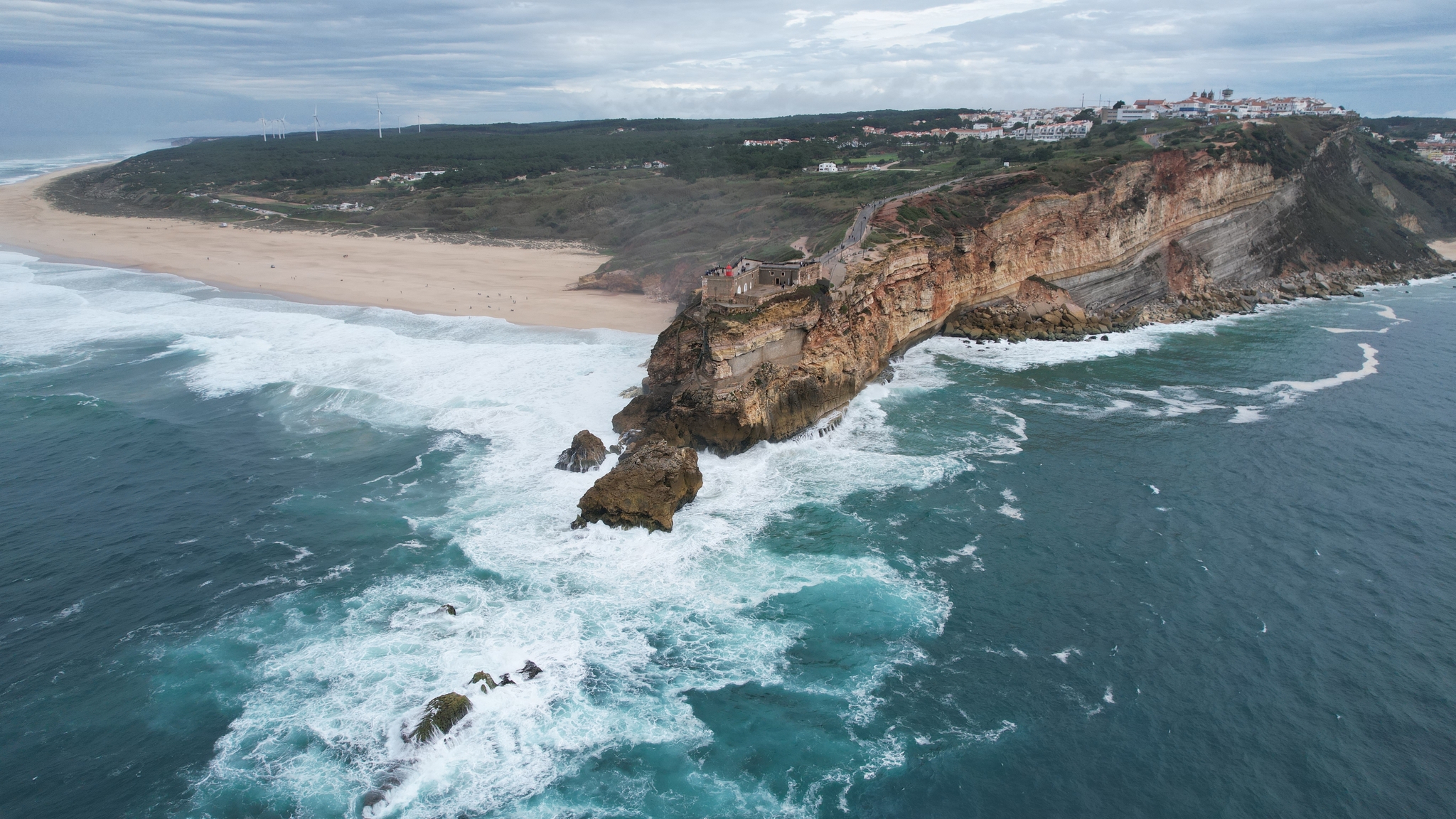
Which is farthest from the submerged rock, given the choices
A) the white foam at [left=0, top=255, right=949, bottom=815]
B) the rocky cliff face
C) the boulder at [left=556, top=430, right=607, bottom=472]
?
the rocky cliff face

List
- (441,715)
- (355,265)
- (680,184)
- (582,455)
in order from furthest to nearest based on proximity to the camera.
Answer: (680,184) → (355,265) → (582,455) → (441,715)

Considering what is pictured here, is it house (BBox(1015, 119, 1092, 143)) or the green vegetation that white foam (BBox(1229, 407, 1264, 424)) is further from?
house (BBox(1015, 119, 1092, 143))

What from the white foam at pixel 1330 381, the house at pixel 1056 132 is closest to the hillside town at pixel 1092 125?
the house at pixel 1056 132

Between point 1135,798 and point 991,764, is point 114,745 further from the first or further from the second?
point 1135,798

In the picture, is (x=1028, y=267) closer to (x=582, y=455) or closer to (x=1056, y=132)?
(x=582, y=455)

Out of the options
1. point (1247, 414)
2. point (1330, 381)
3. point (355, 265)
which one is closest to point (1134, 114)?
point (1330, 381)

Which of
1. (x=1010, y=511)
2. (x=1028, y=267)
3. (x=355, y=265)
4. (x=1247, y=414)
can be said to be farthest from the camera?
(x=355, y=265)
